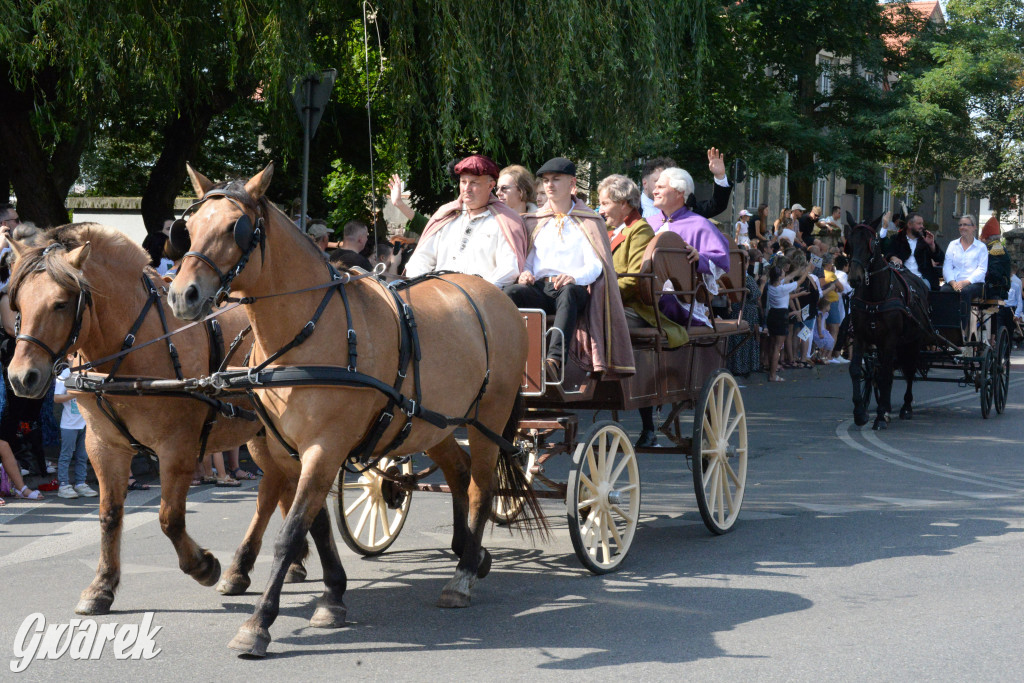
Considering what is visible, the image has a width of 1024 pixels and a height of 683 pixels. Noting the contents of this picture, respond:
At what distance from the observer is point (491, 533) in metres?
7.58

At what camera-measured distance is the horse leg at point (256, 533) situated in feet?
19.9

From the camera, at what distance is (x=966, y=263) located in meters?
15.1

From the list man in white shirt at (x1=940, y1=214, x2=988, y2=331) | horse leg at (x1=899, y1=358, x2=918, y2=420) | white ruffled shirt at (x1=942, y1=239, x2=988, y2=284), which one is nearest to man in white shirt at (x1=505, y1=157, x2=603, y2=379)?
horse leg at (x1=899, y1=358, x2=918, y2=420)

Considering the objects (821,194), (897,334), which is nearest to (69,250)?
(897,334)

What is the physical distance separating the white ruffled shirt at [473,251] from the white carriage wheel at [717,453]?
1546 mm

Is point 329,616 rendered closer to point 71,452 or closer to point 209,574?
point 209,574

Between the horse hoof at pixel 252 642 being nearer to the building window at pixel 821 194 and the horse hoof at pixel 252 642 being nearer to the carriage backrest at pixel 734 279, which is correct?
the carriage backrest at pixel 734 279

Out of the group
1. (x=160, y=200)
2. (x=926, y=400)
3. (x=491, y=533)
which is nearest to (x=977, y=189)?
(x=926, y=400)

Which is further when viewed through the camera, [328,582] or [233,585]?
[233,585]

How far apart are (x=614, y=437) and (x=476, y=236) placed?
1440mm

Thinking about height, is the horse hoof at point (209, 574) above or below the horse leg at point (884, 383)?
below

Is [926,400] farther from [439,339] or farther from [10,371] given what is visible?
[10,371]

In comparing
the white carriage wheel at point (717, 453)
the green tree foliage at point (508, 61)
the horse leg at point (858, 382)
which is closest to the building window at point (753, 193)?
the horse leg at point (858, 382)

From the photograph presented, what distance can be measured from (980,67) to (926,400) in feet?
78.0
